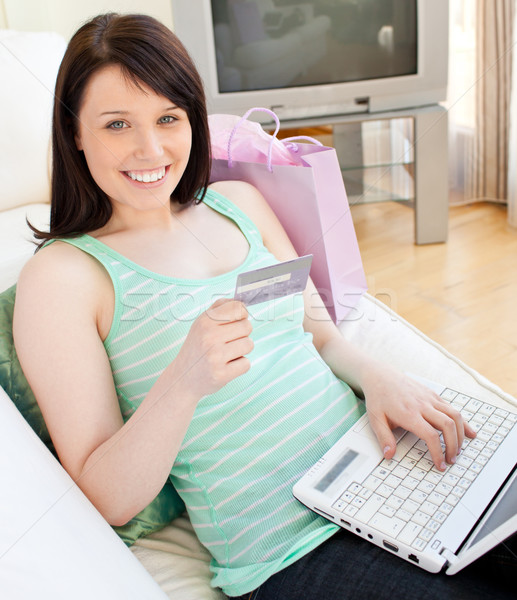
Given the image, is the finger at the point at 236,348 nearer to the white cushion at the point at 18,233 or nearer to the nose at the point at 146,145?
the nose at the point at 146,145

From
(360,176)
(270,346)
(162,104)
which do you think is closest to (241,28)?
(360,176)

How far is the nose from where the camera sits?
794mm

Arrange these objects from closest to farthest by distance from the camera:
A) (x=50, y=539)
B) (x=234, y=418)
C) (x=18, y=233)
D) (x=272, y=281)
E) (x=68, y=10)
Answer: (x=50, y=539) < (x=272, y=281) < (x=234, y=418) < (x=18, y=233) < (x=68, y=10)

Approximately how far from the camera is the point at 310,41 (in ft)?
6.86

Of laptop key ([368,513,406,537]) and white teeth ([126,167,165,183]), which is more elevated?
white teeth ([126,167,165,183])

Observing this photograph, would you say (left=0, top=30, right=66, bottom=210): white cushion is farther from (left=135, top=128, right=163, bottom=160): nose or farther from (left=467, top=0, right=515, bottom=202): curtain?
(left=467, top=0, right=515, bottom=202): curtain

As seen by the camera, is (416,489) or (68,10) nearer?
(416,489)

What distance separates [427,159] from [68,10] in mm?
1401

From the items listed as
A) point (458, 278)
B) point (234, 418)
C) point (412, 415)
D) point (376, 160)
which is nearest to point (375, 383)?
point (412, 415)

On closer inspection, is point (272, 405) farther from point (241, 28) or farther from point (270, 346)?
point (241, 28)

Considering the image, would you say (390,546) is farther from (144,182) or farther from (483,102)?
(483,102)

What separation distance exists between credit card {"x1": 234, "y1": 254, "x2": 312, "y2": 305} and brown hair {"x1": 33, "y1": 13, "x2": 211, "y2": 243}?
295 millimetres

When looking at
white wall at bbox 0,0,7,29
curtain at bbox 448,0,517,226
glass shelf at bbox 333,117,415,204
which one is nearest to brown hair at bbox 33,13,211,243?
white wall at bbox 0,0,7,29

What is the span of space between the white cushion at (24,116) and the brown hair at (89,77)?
76 centimetres
